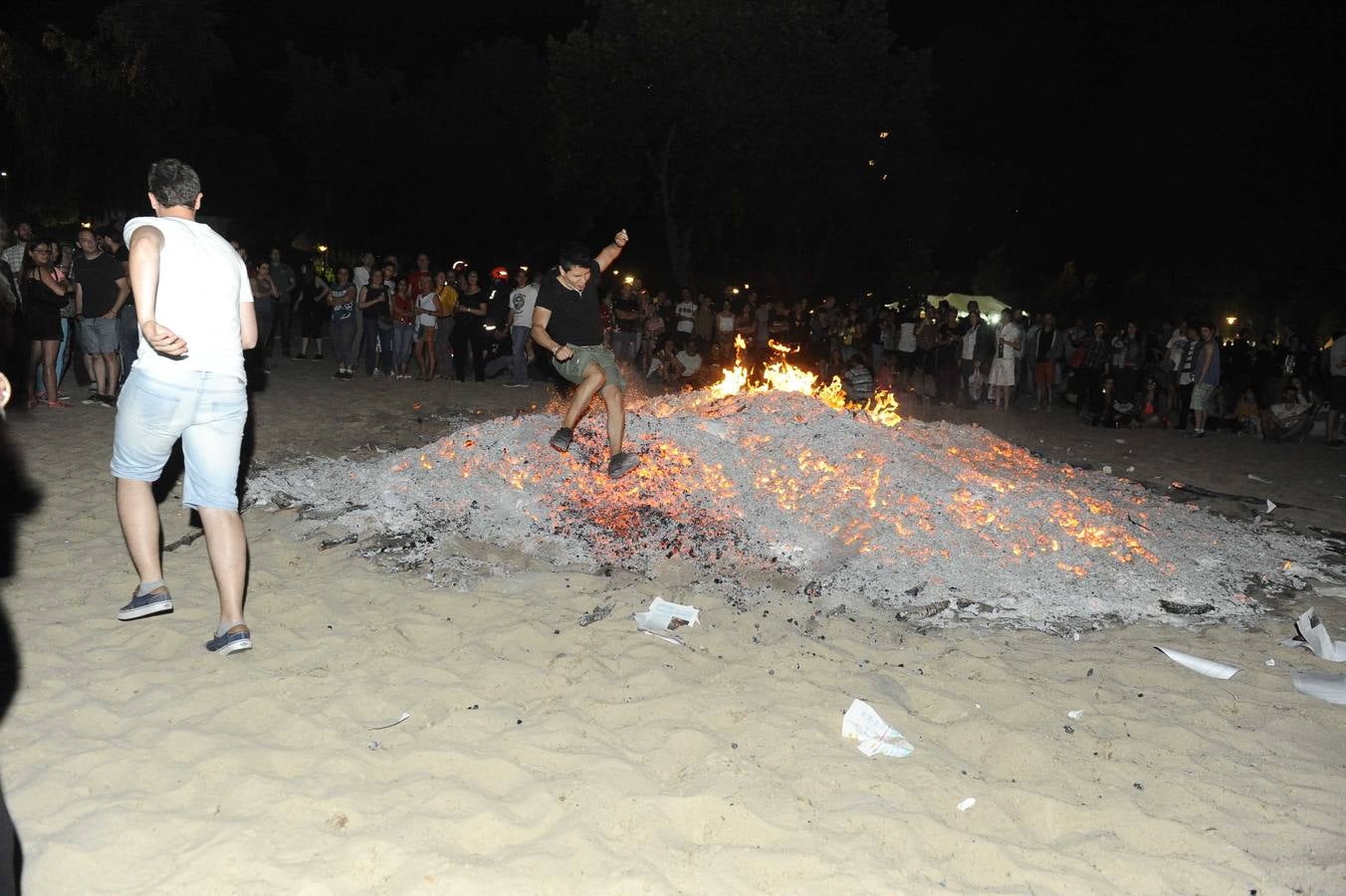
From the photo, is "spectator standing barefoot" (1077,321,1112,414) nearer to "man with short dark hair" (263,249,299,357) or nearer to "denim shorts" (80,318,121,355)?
"man with short dark hair" (263,249,299,357)

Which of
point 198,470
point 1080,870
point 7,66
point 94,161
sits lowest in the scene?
point 1080,870

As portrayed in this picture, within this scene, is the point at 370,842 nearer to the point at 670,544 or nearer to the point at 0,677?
the point at 0,677

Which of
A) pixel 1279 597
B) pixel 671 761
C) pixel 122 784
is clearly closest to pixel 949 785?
pixel 671 761

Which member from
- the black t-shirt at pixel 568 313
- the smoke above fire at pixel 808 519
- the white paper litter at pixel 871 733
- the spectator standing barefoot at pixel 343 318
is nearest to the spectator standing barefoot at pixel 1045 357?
the smoke above fire at pixel 808 519

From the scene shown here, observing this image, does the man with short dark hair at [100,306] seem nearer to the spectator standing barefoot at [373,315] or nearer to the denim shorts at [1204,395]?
the spectator standing barefoot at [373,315]

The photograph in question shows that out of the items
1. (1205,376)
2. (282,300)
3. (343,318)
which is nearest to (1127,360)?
(1205,376)

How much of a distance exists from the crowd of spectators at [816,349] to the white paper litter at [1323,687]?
903 centimetres

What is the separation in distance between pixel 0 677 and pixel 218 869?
73.2 inches

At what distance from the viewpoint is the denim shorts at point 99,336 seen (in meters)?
9.56

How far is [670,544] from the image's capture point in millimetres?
6184

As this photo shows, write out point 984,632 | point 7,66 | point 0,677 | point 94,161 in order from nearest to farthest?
point 0,677 → point 984,632 → point 7,66 → point 94,161

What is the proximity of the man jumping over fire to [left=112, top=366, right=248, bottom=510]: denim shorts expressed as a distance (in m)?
2.83

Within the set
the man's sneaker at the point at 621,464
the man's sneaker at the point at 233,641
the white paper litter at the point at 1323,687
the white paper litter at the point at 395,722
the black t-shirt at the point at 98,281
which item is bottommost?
the white paper litter at the point at 395,722

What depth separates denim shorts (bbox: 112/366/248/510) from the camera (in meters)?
4.05
